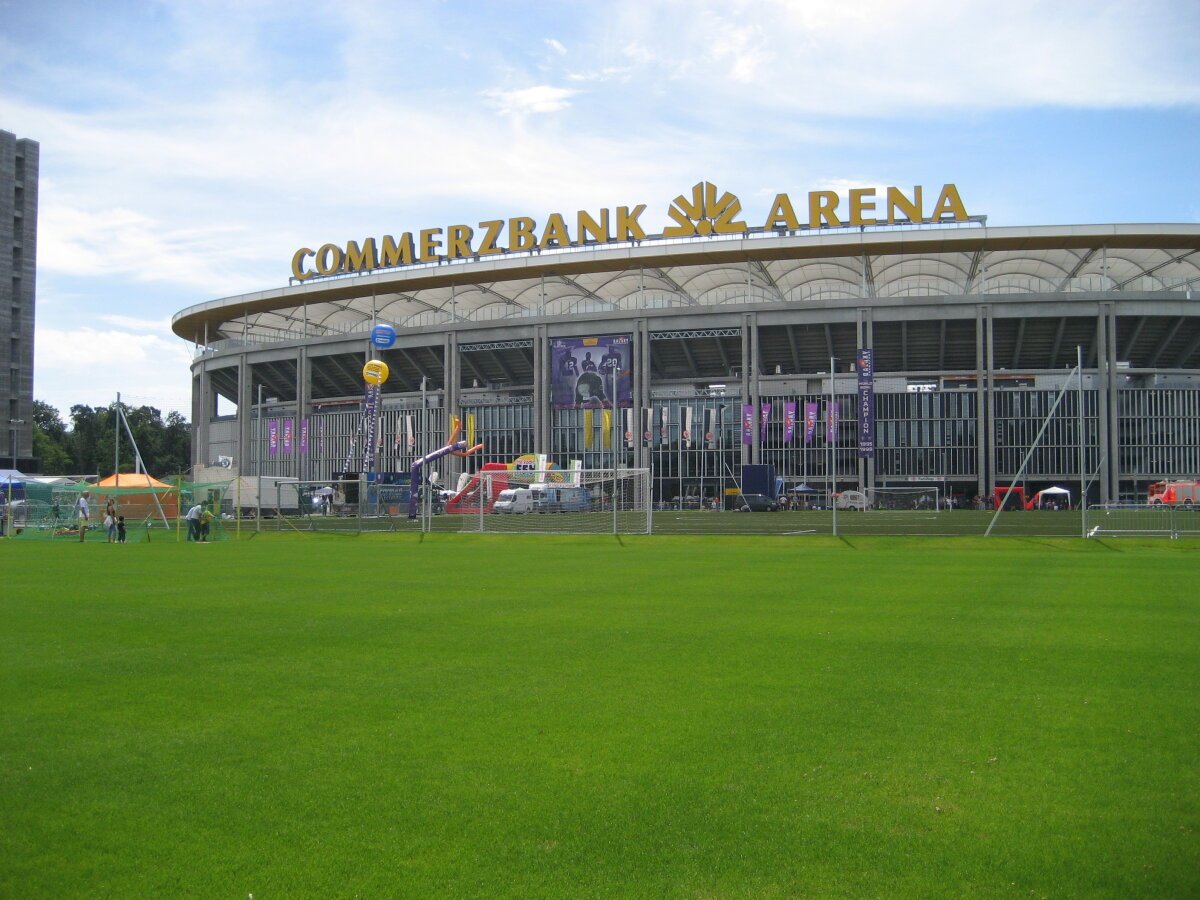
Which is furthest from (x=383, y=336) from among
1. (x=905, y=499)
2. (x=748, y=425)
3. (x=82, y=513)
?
(x=905, y=499)

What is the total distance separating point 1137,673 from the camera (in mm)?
9281

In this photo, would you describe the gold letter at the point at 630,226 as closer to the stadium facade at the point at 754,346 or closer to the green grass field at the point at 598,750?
the stadium facade at the point at 754,346

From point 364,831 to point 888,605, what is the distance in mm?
10977

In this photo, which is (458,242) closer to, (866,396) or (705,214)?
(705,214)

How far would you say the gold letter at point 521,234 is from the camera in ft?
265

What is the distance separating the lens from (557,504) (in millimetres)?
45656

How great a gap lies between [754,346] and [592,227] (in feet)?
49.8

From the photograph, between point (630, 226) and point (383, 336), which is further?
point (630, 226)

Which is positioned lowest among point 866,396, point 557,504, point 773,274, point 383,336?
point 557,504

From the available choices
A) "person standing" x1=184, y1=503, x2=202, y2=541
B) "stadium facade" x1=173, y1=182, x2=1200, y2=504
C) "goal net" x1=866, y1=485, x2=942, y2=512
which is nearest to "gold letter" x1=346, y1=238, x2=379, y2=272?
"stadium facade" x1=173, y1=182, x2=1200, y2=504

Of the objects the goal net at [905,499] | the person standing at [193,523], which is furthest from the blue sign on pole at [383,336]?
the goal net at [905,499]

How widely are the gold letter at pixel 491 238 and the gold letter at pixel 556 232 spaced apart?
13.8 feet

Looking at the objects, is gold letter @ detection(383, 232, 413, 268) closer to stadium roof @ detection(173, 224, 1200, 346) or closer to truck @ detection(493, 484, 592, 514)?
stadium roof @ detection(173, 224, 1200, 346)

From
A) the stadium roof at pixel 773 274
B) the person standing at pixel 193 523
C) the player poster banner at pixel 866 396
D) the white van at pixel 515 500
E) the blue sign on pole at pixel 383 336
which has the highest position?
the stadium roof at pixel 773 274
